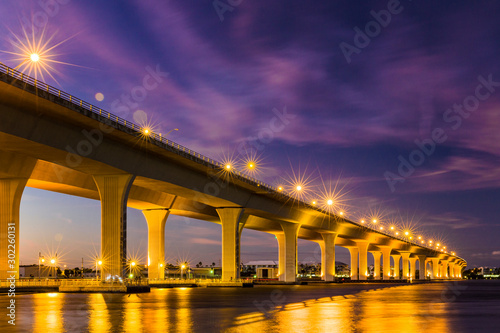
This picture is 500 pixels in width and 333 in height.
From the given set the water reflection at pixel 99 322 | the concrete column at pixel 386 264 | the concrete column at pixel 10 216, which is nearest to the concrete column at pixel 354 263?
the concrete column at pixel 386 264

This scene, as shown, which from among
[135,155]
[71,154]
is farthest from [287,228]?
[71,154]

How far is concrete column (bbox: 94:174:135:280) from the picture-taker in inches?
2109

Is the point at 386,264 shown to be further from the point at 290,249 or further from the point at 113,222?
the point at 113,222

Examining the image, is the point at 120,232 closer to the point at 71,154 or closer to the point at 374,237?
the point at 71,154

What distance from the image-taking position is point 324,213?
368 ft

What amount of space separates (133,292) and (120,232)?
5.76 metres

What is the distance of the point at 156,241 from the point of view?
87938 millimetres

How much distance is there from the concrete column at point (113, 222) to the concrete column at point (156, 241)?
32644mm

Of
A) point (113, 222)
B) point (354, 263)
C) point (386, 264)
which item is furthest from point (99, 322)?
point (386, 264)

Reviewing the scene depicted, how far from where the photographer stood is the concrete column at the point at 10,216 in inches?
2219

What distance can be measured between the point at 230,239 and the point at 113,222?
31023 millimetres

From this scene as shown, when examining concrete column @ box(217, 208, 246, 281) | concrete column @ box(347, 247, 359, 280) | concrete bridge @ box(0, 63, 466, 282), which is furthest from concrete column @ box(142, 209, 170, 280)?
concrete column @ box(347, 247, 359, 280)

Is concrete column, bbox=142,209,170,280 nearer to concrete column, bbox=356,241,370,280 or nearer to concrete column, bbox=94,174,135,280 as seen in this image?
concrete column, bbox=94,174,135,280

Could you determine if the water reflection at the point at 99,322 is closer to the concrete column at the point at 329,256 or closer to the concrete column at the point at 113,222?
the concrete column at the point at 113,222
